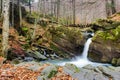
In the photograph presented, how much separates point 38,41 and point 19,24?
15.1 ft

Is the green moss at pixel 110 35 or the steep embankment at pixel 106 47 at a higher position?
the green moss at pixel 110 35

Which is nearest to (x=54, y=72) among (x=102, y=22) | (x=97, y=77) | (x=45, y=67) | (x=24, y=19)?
(x=45, y=67)

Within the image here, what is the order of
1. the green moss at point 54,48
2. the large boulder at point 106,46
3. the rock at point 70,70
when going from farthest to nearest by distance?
the green moss at point 54,48 → the large boulder at point 106,46 → the rock at point 70,70

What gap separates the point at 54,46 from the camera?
20453 millimetres

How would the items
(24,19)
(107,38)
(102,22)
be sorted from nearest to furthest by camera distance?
1. (107,38)
2. (102,22)
3. (24,19)

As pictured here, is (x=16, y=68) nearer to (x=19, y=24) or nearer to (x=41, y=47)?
(x=41, y=47)

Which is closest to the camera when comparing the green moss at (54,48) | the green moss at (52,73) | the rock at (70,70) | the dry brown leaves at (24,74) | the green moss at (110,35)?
the dry brown leaves at (24,74)

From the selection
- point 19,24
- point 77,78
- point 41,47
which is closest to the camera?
point 77,78

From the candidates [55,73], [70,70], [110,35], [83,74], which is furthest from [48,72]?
[110,35]

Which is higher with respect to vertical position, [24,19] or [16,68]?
[24,19]

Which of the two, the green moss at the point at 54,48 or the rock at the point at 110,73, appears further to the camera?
the green moss at the point at 54,48

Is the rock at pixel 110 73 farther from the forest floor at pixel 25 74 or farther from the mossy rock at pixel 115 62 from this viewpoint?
the mossy rock at pixel 115 62

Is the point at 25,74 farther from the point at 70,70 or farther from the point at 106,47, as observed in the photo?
the point at 106,47

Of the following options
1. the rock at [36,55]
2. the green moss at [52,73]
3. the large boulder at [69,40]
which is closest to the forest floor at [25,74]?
the green moss at [52,73]
